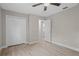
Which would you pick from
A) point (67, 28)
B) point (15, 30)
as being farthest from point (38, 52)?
point (15, 30)

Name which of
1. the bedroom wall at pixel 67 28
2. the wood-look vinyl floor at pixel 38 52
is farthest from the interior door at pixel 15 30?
the bedroom wall at pixel 67 28

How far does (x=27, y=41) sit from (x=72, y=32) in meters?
2.64

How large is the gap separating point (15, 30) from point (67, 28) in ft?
9.45

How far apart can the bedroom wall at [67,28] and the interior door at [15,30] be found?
1964 millimetres

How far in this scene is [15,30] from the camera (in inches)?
166

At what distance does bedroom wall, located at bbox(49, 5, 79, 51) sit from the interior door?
196 cm

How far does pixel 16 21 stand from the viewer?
4.18 m

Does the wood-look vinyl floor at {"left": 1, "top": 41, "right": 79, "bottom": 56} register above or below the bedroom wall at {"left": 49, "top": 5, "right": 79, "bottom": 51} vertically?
below

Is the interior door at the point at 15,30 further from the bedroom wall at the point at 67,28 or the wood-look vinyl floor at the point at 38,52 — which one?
the bedroom wall at the point at 67,28

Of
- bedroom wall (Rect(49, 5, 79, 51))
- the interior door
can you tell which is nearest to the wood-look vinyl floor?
bedroom wall (Rect(49, 5, 79, 51))

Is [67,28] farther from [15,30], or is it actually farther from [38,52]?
[15,30]

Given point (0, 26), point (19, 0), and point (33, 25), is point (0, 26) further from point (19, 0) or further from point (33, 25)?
point (19, 0)

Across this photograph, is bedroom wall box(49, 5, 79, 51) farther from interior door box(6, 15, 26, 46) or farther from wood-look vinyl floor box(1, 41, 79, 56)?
interior door box(6, 15, 26, 46)

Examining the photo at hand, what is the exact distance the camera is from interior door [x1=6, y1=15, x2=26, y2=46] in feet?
12.6
